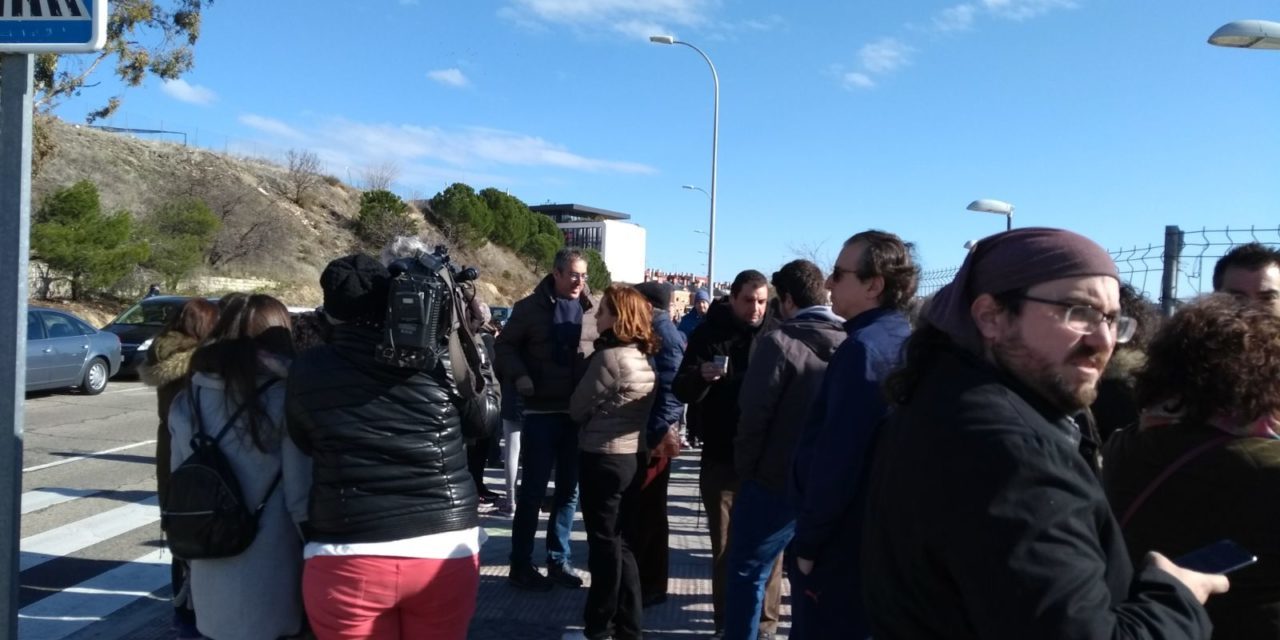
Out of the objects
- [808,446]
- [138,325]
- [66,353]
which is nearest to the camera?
[808,446]

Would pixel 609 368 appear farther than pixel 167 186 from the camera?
No

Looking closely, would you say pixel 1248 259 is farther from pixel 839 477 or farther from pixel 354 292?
pixel 354 292

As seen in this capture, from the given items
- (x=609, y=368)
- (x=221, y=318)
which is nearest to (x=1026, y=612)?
(x=221, y=318)

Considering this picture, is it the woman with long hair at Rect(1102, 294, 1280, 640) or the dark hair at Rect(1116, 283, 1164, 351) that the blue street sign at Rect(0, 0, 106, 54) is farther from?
the dark hair at Rect(1116, 283, 1164, 351)

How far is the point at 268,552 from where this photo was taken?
299cm

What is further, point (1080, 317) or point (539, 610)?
point (539, 610)

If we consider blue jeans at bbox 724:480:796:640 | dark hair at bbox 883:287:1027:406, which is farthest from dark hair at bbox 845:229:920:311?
dark hair at bbox 883:287:1027:406

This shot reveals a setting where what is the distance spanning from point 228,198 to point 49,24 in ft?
146

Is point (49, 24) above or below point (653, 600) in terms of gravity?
above

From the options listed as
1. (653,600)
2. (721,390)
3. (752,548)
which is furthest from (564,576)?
(752,548)

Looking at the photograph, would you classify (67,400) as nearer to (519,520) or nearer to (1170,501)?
(519,520)

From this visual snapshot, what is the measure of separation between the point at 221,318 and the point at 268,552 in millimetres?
818

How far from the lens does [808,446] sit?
10.7ft

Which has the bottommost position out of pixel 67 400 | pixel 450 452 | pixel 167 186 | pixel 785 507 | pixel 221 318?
pixel 67 400
